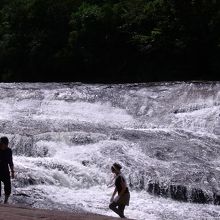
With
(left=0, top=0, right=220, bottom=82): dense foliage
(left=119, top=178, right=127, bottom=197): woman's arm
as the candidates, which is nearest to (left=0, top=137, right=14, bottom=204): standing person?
(left=119, top=178, right=127, bottom=197): woman's arm

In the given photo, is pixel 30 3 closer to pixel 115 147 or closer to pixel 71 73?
pixel 71 73

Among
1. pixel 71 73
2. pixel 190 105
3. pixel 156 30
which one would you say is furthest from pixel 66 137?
pixel 71 73

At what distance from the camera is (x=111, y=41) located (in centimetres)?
3494

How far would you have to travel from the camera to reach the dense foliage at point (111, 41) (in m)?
31.5

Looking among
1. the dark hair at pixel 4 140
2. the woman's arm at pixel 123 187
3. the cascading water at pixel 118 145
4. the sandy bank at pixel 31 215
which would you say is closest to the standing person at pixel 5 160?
the dark hair at pixel 4 140

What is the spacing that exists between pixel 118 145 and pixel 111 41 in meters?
16.7

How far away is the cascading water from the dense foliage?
587cm

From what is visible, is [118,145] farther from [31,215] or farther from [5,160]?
[31,215]

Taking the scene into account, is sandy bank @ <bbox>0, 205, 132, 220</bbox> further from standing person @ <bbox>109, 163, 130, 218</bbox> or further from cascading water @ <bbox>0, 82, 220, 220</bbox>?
cascading water @ <bbox>0, 82, 220, 220</bbox>

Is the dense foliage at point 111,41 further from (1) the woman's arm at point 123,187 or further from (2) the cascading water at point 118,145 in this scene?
(1) the woman's arm at point 123,187

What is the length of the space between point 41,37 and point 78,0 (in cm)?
332

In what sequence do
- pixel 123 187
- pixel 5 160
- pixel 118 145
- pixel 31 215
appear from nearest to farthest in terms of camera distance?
pixel 31 215 → pixel 123 187 → pixel 5 160 → pixel 118 145

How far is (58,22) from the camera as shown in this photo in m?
37.8

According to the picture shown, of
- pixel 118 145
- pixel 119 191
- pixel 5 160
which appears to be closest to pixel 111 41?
pixel 118 145
